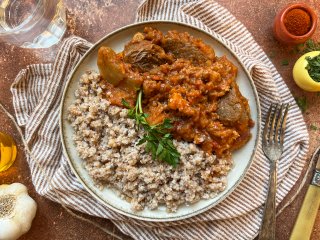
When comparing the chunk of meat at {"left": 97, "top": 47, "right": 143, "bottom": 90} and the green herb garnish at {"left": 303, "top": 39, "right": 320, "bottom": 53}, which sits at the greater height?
the green herb garnish at {"left": 303, "top": 39, "right": 320, "bottom": 53}

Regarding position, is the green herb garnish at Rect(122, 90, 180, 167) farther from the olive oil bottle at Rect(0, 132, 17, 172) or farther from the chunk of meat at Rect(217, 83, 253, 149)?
the olive oil bottle at Rect(0, 132, 17, 172)

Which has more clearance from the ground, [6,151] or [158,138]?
[158,138]

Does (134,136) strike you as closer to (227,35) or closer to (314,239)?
(227,35)

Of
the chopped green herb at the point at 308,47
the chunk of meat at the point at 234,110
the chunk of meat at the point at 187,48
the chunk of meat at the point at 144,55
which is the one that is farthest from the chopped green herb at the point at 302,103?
the chunk of meat at the point at 144,55

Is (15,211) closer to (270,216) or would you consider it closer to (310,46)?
(270,216)

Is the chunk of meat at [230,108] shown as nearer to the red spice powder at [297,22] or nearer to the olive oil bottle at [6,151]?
the red spice powder at [297,22]

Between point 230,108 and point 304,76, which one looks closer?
point 230,108

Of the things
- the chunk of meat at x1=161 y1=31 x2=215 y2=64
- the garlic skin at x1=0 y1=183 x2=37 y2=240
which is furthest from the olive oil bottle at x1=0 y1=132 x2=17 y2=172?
the chunk of meat at x1=161 y1=31 x2=215 y2=64

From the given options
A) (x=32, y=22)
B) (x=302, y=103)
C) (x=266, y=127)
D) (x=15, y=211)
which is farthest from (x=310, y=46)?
(x=15, y=211)
